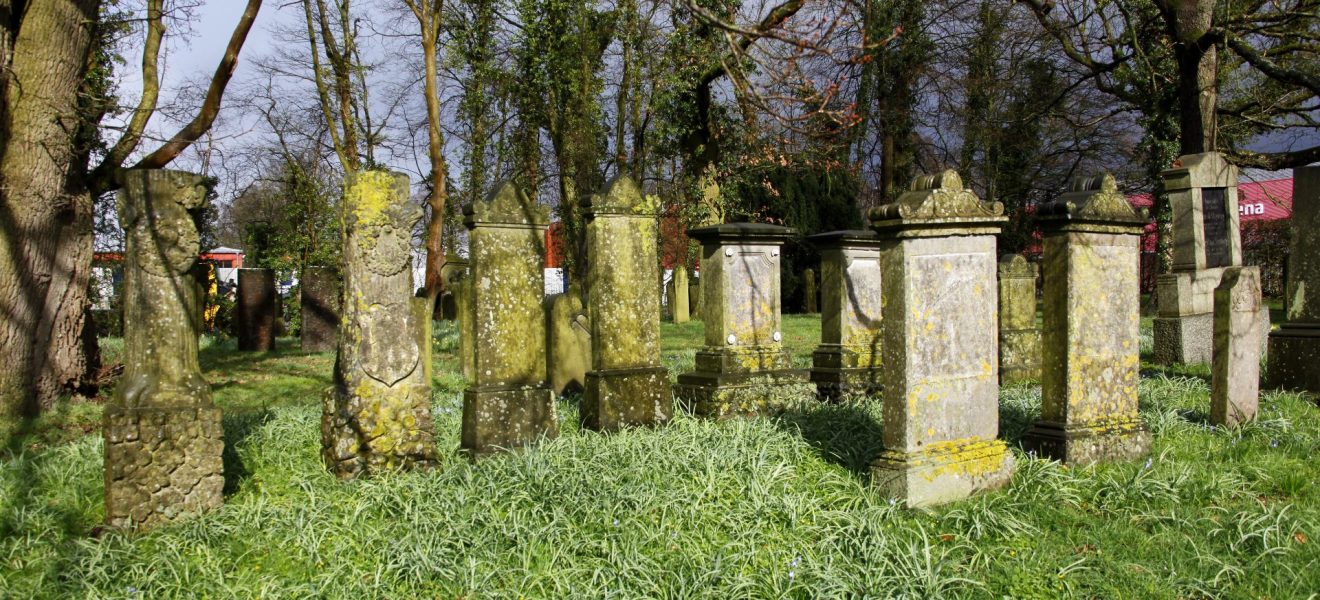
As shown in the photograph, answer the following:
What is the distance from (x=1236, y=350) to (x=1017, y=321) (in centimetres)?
374

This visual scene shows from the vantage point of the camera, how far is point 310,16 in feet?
57.1

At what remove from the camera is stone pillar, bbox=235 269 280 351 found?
1523cm

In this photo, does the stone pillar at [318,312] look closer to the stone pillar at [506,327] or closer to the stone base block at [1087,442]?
the stone pillar at [506,327]

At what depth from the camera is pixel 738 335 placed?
8.33 metres

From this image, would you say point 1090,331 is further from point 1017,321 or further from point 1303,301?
point 1017,321

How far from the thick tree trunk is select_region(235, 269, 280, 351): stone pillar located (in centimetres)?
666

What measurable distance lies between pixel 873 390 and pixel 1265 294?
69.8ft

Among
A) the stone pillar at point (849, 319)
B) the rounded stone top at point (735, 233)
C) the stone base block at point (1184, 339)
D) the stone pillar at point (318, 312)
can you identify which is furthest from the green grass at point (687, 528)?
the stone pillar at point (318, 312)

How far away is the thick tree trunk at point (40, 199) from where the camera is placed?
316 inches

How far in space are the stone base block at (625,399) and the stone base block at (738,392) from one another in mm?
776

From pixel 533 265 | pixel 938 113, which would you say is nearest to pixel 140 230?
pixel 533 265

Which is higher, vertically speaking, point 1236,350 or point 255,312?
point 255,312

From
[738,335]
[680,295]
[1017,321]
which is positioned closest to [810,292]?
[680,295]

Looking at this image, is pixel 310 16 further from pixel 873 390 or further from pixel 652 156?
pixel 873 390
